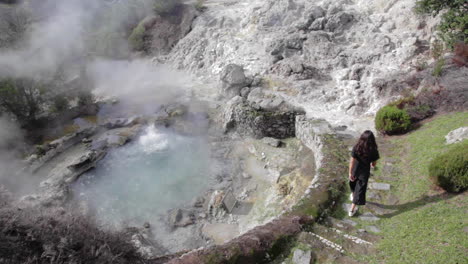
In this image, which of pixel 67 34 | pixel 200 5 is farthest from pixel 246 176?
pixel 200 5

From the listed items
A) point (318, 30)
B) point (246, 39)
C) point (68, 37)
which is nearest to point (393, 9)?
point (318, 30)

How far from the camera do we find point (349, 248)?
633 centimetres

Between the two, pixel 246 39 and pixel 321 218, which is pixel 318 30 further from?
pixel 321 218

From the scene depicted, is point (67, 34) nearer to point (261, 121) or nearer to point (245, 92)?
point (245, 92)

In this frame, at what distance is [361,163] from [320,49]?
12.8 meters

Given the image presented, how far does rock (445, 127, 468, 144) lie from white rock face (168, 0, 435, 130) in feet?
14.2

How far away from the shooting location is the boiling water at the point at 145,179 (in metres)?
11.5

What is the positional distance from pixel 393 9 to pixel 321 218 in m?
15.1

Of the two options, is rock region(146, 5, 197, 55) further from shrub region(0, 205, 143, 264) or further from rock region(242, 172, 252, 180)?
shrub region(0, 205, 143, 264)

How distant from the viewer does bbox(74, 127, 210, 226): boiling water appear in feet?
37.8

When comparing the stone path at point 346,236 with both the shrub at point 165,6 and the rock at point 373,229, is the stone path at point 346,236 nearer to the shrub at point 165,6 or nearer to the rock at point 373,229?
the rock at point 373,229

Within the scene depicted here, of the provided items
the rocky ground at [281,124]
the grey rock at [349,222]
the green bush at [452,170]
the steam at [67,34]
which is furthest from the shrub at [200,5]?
the green bush at [452,170]

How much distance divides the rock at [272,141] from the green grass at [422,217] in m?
5.33

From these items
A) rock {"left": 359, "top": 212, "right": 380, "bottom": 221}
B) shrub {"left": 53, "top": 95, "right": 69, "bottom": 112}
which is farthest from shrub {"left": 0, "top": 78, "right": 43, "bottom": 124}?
rock {"left": 359, "top": 212, "right": 380, "bottom": 221}
